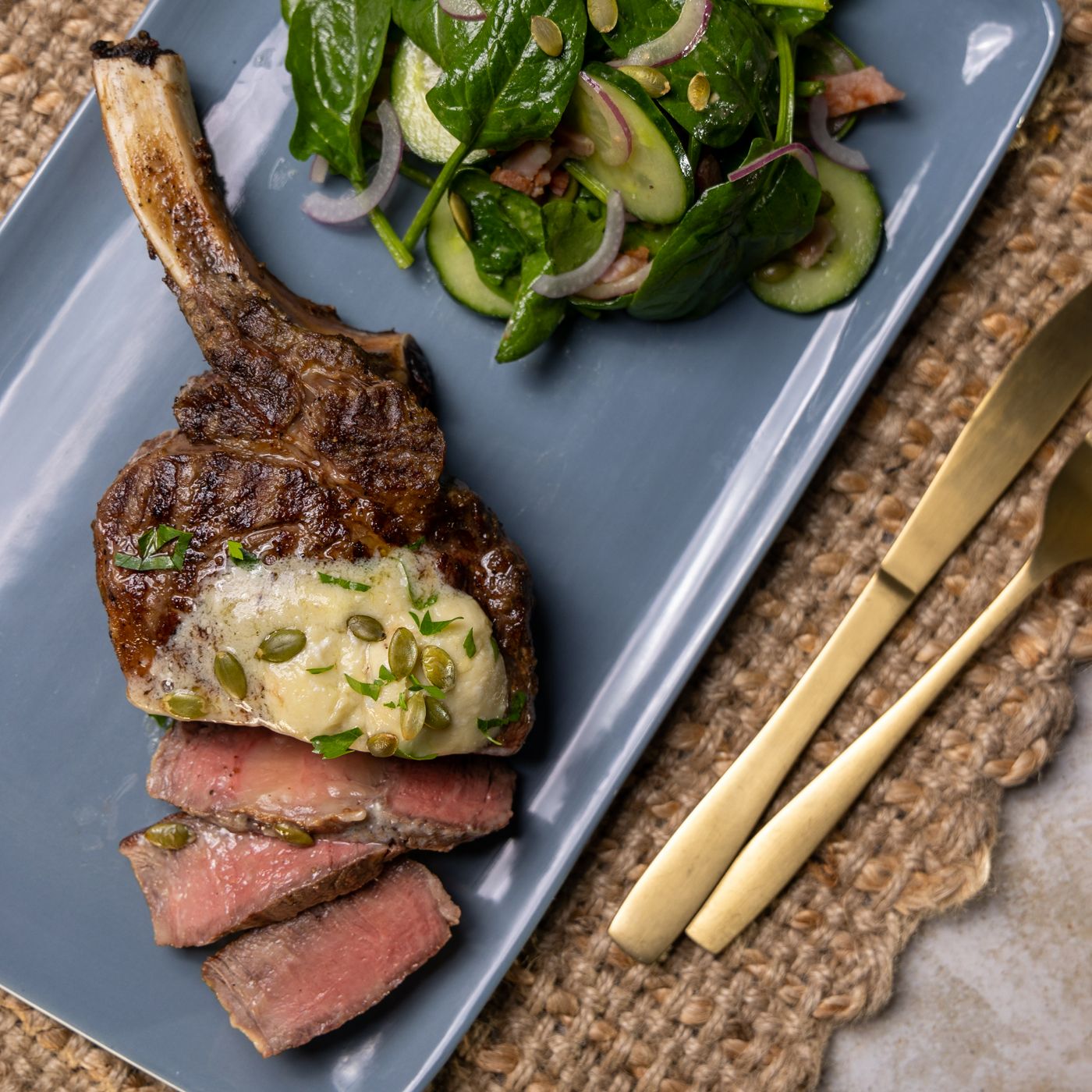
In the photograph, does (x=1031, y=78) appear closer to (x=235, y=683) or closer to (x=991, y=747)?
(x=991, y=747)

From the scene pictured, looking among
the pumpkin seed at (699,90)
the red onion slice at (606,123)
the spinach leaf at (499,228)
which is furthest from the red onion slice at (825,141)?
the spinach leaf at (499,228)

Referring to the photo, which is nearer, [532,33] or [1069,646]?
[532,33]

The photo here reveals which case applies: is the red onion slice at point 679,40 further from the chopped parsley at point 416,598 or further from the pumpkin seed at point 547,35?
the chopped parsley at point 416,598

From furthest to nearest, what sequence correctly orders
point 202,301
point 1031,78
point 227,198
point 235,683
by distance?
point 227,198, point 1031,78, point 202,301, point 235,683

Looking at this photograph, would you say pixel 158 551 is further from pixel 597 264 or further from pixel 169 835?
pixel 597 264

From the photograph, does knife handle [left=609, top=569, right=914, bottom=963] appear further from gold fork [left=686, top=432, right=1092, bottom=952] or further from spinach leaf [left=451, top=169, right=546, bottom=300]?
spinach leaf [left=451, top=169, right=546, bottom=300]

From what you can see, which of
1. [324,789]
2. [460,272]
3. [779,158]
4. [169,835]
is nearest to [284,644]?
[324,789]

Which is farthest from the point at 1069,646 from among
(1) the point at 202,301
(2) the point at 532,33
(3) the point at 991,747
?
(1) the point at 202,301
